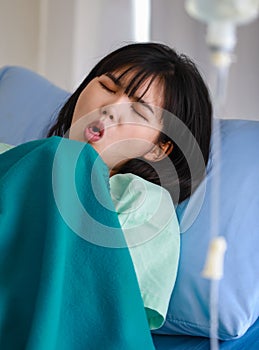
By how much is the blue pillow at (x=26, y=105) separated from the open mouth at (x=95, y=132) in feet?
1.14

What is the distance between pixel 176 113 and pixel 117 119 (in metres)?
0.13

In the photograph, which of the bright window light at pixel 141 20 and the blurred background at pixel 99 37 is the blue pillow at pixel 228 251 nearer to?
the blurred background at pixel 99 37

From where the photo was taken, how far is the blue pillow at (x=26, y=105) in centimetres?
147

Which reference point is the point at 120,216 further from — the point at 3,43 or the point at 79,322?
the point at 3,43

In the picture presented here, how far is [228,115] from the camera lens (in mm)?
1729

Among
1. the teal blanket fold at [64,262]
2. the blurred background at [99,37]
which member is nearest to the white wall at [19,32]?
the blurred background at [99,37]

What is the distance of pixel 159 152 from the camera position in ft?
3.89

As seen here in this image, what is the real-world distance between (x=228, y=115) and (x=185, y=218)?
0.69m

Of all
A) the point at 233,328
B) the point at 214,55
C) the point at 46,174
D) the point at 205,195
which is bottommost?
the point at 233,328

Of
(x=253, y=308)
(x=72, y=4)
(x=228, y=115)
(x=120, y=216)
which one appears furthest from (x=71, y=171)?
(x=72, y=4)

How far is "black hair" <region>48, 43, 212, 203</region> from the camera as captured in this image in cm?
114

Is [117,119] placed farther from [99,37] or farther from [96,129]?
[99,37]

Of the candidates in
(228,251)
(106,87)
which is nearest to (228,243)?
(228,251)

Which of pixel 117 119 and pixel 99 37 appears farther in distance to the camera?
pixel 99 37
